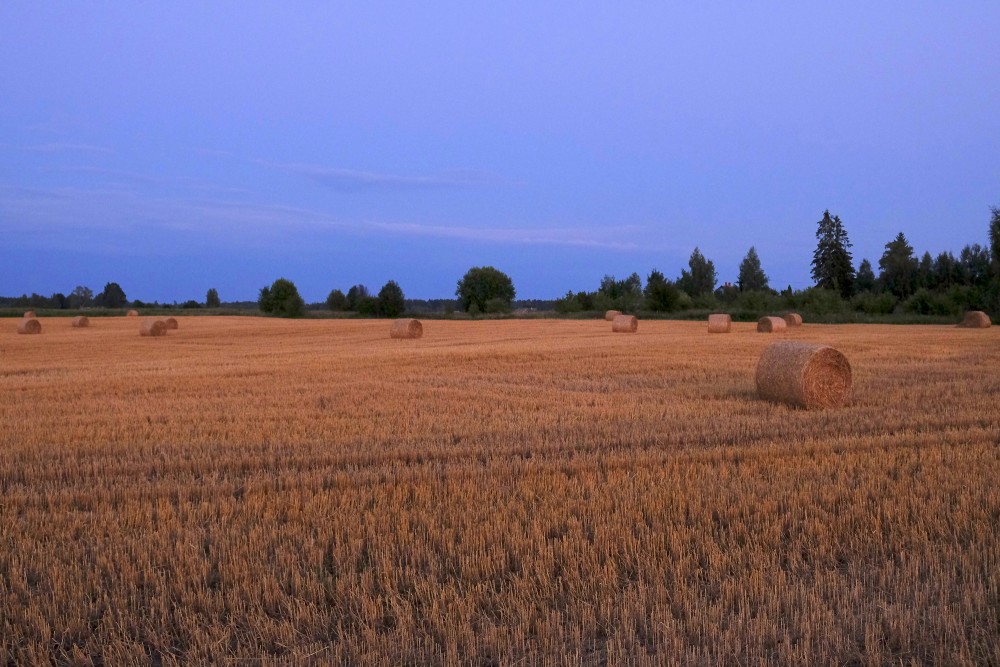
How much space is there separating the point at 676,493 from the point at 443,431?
12.7 feet

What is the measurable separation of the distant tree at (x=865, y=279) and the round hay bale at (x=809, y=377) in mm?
60413

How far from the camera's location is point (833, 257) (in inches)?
2840

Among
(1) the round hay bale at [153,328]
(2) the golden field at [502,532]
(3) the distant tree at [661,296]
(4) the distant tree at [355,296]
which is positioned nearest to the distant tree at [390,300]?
(4) the distant tree at [355,296]

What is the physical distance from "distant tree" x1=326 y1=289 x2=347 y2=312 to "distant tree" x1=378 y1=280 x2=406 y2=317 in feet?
26.7

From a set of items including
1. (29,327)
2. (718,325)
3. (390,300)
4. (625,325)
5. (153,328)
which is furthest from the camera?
(390,300)

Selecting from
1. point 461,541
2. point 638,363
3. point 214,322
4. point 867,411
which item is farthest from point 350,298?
point 461,541

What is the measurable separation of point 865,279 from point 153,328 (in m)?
59.0

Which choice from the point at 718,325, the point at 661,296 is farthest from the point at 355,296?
the point at 718,325

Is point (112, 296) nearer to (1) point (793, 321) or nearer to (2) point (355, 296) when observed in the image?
(2) point (355, 296)

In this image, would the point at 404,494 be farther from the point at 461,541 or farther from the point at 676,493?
the point at 676,493

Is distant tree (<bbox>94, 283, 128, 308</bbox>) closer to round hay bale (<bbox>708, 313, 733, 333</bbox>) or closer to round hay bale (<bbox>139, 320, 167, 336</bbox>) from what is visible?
round hay bale (<bbox>139, 320, 167, 336</bbox>)

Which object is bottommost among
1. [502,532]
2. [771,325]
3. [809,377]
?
[502,532]

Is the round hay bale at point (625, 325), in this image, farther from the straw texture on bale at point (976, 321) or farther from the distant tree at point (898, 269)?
the distant tree at point (898, 269)

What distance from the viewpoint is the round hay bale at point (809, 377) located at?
39.1 feet
